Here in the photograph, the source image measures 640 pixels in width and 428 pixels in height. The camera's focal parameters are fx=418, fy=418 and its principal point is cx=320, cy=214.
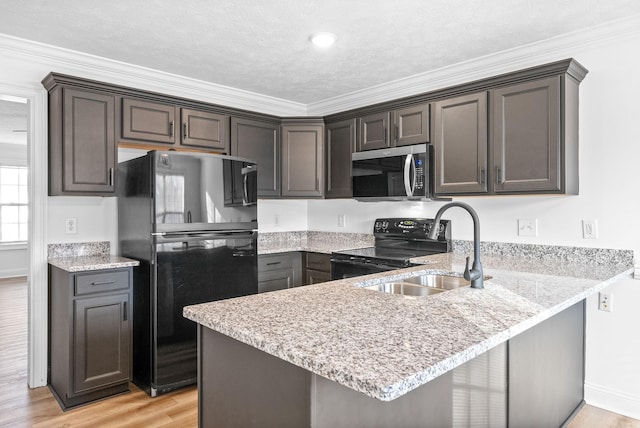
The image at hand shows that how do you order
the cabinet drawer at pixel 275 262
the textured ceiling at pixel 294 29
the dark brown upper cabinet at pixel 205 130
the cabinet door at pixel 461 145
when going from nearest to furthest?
1. the textured ceiling at pixel 294 29
2. the cabinet door at pixel 461 145
3. the dark brown upper cabinet at pixel 205 130
4. the cabinet drawer at pixel 275 262

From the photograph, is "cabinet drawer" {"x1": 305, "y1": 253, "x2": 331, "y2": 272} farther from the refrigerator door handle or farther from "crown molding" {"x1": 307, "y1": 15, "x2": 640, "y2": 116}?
"crown molding" {"x1": 307, "y1": 15, "x2": 640, "y2": 116}

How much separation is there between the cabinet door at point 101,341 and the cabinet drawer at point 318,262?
5.19 ft

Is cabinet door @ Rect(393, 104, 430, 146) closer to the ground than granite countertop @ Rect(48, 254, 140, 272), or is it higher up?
higher up

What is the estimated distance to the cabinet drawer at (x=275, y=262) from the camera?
3.64 metres

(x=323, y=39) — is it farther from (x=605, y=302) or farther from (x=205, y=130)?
(x=605, y=302)

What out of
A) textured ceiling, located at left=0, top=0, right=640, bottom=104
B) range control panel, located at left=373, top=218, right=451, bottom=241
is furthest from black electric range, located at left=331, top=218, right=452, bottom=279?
textured ceiling, located at left=0, top=0, right=640, bottom=104

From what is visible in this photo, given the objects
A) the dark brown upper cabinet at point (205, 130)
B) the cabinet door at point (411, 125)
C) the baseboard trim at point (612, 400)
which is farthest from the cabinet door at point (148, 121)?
the baseboard trim at point (612, 400)

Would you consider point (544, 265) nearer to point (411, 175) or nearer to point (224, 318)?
point (411, 175)

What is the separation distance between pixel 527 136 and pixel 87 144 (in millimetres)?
2910

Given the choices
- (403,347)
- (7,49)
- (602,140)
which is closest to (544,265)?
(602,140)

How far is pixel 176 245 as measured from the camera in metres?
2.79

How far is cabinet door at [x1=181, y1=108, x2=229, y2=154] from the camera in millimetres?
3387

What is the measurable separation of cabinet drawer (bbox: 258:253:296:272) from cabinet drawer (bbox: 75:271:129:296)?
45.5 inches

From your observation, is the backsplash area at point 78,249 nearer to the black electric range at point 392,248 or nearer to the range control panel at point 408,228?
the black electric range at point 392,248
